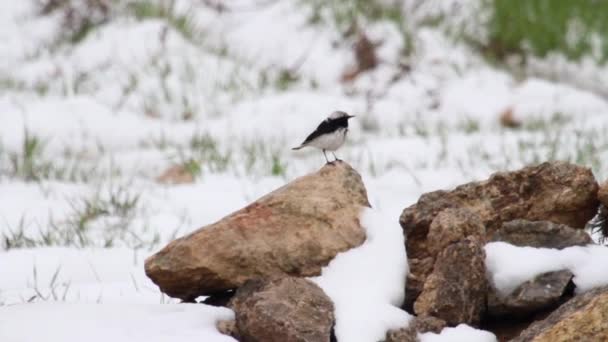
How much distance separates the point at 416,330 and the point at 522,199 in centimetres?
66

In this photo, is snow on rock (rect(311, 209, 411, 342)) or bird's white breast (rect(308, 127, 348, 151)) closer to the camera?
snow on rock (rect(311, 209, 411, 342))

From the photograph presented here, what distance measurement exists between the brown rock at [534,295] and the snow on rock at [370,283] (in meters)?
0.25

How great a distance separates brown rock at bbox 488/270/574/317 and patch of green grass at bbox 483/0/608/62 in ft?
23.3

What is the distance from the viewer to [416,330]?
10.9 ft

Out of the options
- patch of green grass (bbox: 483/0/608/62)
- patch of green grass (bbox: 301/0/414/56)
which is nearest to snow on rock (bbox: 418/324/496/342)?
patch of green grass (bbox: 301/0/414/56)

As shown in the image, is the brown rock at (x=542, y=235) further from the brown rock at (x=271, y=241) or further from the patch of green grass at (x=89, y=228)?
the patch of green grass at (x=89, y=228)

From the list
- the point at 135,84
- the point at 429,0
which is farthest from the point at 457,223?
the point at 429,0

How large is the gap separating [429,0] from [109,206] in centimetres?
608

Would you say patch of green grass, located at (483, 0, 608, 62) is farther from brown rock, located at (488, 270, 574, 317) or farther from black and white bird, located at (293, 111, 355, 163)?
brown rock, located at (488, 270, 574, 317)

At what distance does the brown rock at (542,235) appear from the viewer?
11.5ft

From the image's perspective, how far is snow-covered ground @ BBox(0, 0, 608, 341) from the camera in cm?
460

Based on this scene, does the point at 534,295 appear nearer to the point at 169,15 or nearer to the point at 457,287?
the point at 457,287

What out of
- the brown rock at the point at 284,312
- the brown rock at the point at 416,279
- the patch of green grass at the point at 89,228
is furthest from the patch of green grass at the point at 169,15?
the brown rock at the point at 284,312

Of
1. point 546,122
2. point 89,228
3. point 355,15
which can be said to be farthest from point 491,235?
point 355,15
